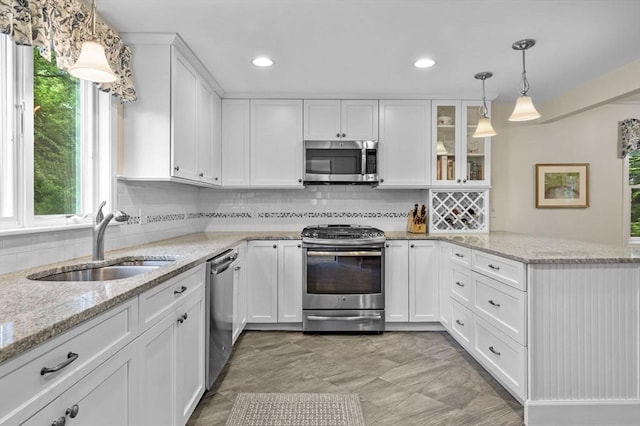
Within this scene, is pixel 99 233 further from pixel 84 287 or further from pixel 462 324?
pixel 462 324

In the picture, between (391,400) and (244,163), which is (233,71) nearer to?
(244,163)

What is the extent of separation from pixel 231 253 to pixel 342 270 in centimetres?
110


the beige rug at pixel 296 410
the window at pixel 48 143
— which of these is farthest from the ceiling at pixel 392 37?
the beige rug at pixel 296 410

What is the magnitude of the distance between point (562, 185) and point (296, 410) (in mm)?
3751

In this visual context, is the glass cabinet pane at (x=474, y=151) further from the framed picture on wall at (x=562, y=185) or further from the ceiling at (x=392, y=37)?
the framed picture on wall at (x=562, y=185)

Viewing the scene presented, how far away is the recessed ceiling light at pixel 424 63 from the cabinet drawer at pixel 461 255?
1476 millimetres

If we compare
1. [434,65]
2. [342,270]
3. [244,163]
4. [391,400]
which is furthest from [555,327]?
[244,163]

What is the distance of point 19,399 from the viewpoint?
0.77 m

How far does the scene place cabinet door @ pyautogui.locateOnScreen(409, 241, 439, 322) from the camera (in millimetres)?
3408

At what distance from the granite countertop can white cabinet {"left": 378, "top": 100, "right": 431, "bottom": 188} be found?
1.35m

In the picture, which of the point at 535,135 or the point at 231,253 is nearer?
the point at 231,253

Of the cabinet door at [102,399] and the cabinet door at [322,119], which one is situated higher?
the cabinet door at [322,119]

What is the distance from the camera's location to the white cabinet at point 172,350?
1392 mm

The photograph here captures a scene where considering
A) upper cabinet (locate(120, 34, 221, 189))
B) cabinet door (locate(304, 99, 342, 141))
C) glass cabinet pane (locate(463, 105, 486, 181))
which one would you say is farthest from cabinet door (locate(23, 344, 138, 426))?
glass cabinet pane (locate(463, 105, 486, 181))
